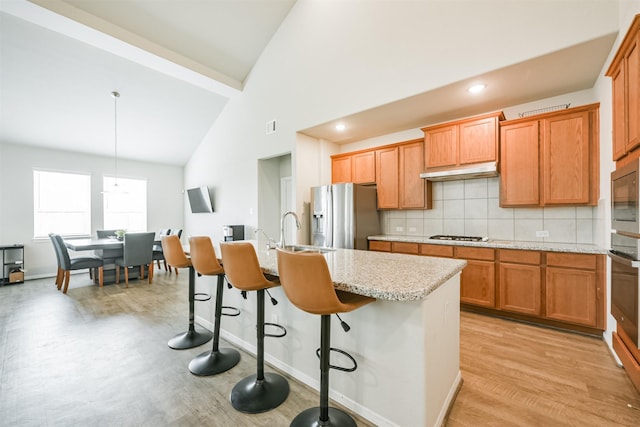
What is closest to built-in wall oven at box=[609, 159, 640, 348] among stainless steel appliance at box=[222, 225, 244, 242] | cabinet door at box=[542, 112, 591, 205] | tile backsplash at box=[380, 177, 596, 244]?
cabinet door at box=[542, 112, 591, 205]

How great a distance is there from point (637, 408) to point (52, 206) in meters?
8.68

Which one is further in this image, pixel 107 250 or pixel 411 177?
pixel 107 250

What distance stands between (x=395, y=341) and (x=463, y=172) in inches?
105

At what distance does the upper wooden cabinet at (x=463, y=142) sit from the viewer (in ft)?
10.6

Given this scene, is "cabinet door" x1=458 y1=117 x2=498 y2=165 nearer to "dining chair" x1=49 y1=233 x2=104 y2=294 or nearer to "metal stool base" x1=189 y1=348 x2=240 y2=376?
"metal stool base" x1=189 y1=348 x2=240 y2=376

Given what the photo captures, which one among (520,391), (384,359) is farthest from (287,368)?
(520,391)

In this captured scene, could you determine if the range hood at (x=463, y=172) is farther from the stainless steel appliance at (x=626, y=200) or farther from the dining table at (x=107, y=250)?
the dining table at (x=107, y=250)

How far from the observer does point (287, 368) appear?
2.07m

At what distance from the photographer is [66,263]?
4375 millimetres

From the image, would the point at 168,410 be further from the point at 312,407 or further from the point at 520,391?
the point at 520,391

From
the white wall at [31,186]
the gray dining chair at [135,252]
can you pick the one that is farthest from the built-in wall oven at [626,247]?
the white wall at [31,186]

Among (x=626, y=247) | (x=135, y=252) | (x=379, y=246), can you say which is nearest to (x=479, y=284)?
(x=379, y=246)

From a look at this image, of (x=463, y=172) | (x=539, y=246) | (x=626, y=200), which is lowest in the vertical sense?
(x=539, y=246)

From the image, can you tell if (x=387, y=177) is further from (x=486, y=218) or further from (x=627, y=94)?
(x=627, y=94)
